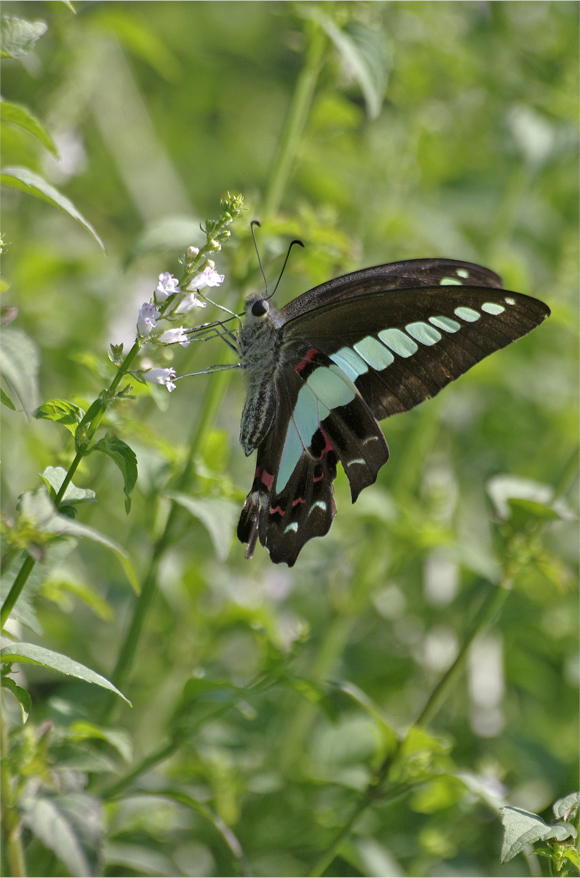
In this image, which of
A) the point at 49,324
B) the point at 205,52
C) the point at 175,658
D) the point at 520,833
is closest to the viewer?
the point at 520,833

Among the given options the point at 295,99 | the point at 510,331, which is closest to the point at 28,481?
the point at 295,99

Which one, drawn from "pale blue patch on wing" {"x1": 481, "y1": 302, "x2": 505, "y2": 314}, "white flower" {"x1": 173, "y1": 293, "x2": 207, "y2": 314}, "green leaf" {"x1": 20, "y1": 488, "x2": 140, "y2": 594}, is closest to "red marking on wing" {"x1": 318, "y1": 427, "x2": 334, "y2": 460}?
"pale blue patch on wing" {"x1": 481, "y1": 302, "x2": 505, "y2": 314}

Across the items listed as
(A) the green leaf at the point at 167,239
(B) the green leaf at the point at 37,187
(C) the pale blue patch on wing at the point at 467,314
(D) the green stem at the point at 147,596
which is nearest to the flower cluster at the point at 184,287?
(B) the green leaf at the point at 37,187

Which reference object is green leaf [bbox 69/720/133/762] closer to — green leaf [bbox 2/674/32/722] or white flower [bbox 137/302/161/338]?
green leaf [bbox 2/674/32/722]

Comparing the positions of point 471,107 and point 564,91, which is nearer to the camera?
Answer: point 564,91

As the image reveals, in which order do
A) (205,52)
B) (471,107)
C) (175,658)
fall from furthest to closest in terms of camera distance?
(205,52) → (471,107) → (175,658)

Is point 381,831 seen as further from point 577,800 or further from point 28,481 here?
point 28,481

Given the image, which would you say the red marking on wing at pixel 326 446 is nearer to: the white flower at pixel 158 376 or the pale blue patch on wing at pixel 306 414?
the pale blue patch on wing at pixel 306 414
